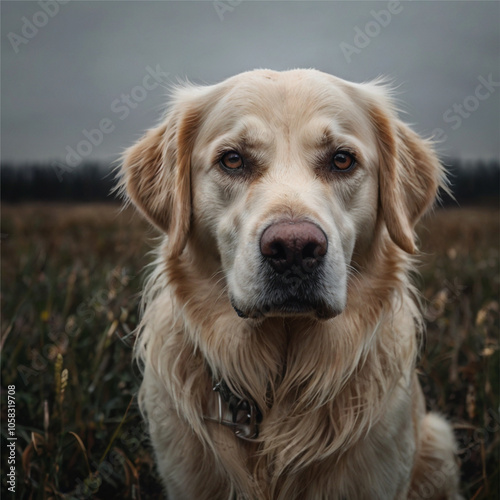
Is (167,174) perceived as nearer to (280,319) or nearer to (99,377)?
(280,319)

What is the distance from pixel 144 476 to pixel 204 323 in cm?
105

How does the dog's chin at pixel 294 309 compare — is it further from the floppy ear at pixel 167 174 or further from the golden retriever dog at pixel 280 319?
the floppy ear at pixel 167 174

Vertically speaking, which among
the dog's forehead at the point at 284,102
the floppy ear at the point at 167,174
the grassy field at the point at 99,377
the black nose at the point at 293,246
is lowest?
the grassy field at the point at 99,377

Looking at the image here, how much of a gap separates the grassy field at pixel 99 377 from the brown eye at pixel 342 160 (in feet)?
3.44

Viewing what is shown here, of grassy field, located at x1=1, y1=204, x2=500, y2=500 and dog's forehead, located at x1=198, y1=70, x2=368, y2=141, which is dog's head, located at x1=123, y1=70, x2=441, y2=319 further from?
grassy field, located at x1=1, y1=204, x2=500, y2=500

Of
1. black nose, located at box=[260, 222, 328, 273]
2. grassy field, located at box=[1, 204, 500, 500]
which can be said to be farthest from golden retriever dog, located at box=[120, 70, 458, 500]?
grassy field, located at box=[1, 204, 500, 500]

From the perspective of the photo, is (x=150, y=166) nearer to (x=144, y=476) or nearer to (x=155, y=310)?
(x=155, y=310)

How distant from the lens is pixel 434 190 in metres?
2.72

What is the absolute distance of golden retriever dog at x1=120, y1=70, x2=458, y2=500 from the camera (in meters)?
2.26

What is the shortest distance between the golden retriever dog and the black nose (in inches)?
8.7

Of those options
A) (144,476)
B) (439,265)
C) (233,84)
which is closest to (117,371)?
(144,476)

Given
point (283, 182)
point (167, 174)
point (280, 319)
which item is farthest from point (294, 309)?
point (167, 174)

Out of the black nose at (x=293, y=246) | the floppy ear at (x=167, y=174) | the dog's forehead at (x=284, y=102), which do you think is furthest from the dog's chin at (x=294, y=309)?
the dog's forehead at (x=284, y=102)

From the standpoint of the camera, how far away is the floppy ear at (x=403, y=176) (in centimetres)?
244
